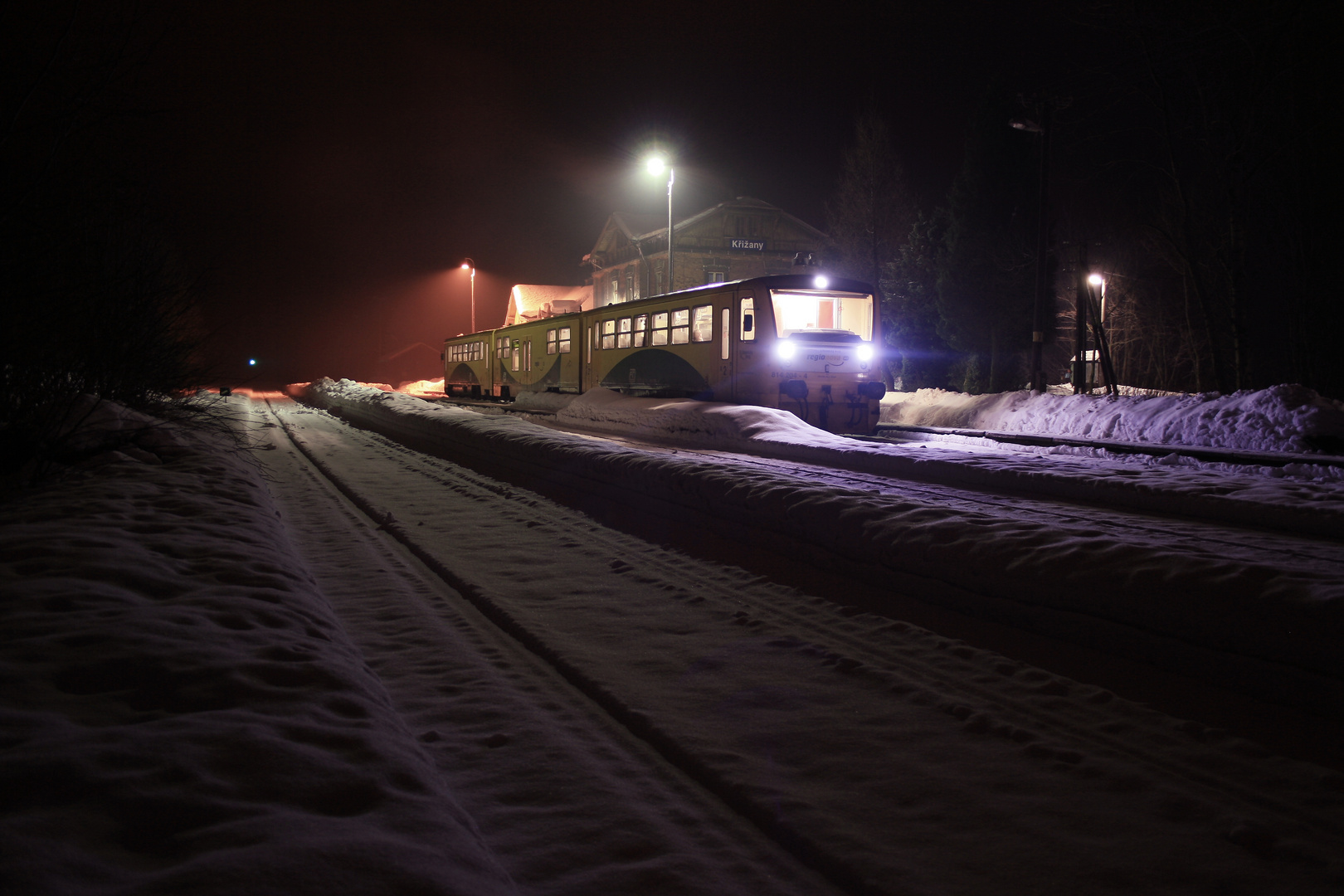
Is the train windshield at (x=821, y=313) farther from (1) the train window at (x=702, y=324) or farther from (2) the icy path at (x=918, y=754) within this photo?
(2) the icy path at (x=918, y=754)

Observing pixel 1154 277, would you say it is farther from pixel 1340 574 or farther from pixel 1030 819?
pixel 1030 819

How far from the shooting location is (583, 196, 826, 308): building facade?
167ft

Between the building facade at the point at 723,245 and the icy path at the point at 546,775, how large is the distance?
152 feet

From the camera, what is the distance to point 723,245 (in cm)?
5172

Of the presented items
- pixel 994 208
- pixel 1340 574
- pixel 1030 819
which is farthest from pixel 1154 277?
pixel 1030 819

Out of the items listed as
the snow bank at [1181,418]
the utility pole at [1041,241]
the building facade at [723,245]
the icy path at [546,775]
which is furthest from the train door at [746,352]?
the building facade at [723,245]

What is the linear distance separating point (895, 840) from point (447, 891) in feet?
4.78

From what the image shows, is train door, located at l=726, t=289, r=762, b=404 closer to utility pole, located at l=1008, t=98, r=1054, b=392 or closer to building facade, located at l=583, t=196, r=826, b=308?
utility pole, located at l=1008, t=98, r=1054, b=392

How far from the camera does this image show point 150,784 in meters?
2.37

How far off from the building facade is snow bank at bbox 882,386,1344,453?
102 feet

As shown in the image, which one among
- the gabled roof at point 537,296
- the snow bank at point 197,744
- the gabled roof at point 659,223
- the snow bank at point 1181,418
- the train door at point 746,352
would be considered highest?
the gabled roof at point 659,223

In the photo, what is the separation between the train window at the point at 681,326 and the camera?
797 inches

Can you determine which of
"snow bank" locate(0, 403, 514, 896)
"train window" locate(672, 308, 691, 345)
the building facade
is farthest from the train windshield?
the building facade

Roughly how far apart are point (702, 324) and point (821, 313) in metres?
2.99
